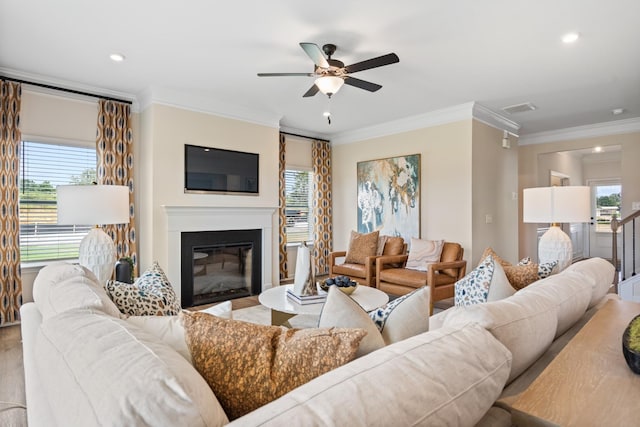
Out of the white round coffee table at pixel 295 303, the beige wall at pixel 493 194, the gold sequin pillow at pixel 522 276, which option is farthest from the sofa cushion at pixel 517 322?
the beige wall at pixel 493 194

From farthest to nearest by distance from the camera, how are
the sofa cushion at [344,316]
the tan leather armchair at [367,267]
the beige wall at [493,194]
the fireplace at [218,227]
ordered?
the beige wall at [493,194], the tan leather armchair at [367,267], the fireplace at [218,227], the sofa cushion at [344,316]

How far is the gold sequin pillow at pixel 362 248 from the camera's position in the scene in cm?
501

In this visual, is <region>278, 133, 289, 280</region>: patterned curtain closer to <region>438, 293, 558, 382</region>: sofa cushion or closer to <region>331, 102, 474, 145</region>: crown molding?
<region>331, 102, 474, 145</region>: crown molding

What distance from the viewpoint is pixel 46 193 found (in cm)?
378

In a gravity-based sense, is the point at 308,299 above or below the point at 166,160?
below

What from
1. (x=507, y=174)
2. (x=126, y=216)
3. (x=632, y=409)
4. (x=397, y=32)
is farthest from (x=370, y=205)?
(x=632, y=409)

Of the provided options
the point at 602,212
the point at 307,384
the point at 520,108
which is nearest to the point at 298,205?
the point at 520,108

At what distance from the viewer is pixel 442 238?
4.89 meters

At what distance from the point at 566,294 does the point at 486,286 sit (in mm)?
364

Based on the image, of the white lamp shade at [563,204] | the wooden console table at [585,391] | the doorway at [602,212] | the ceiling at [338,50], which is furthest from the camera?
the doorway at [602,212]

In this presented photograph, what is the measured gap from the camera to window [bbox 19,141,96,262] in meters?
3.67

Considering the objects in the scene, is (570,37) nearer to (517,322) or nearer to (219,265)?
(517,322)

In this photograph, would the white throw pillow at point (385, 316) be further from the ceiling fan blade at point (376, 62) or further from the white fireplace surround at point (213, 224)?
the white fireplace surround at point (213, 224)

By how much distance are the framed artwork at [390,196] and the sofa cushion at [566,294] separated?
3506 mm
